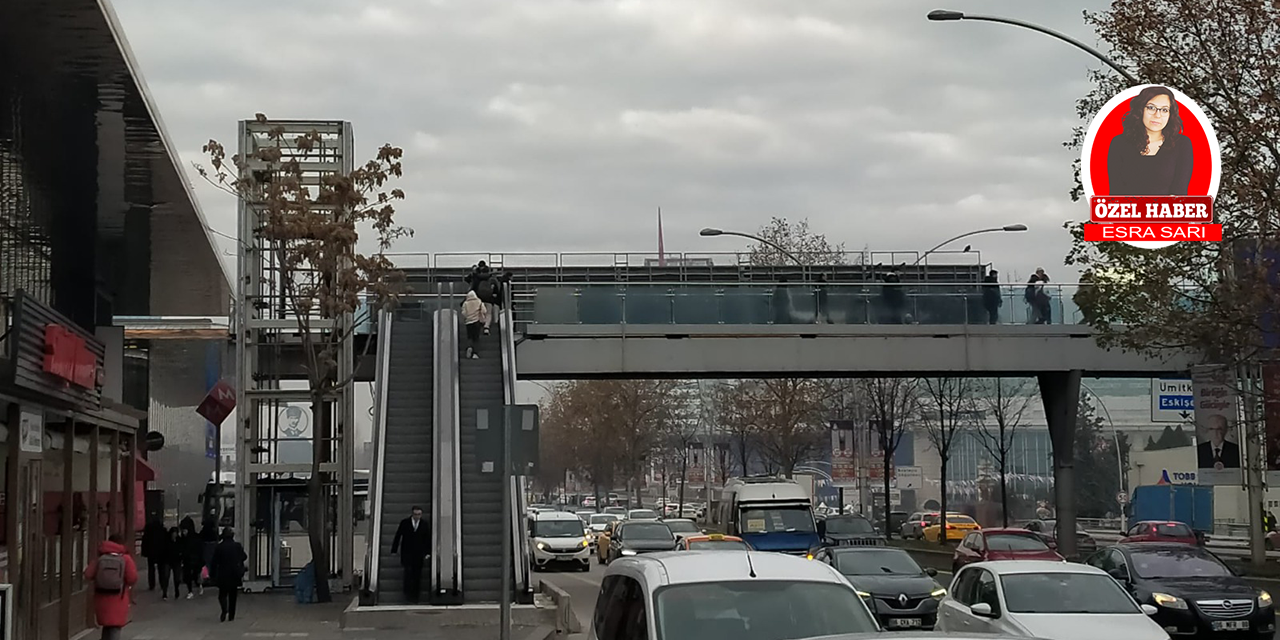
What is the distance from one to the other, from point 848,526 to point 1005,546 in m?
10.4

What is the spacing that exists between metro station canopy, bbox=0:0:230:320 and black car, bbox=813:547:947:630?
36.7 feet

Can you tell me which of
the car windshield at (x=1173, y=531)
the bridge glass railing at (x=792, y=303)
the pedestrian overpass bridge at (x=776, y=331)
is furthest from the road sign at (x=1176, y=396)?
the bridge glass railing at (x=792, y=303)

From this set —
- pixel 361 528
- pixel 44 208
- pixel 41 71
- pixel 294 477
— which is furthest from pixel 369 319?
pixel 361 528

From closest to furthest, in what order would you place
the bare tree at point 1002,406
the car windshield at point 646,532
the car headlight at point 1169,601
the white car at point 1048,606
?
the white car at point 1048,606, the car headlight at point 1169,601, the car windshield at point 646,532, the bare tree at point 1002,406

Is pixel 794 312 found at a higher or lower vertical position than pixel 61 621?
Answer: higher

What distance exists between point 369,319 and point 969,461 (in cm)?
9570

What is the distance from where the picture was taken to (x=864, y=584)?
2183 cm

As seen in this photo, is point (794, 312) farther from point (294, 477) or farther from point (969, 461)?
point (969, 461)

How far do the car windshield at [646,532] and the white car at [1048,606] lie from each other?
21.7 metres

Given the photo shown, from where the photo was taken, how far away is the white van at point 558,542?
43156 millimetres

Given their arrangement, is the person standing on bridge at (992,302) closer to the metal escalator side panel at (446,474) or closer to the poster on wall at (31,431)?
the metal escalator side panel at (446,474)

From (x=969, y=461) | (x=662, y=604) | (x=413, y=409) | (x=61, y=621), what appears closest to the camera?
(x=662, y=604)

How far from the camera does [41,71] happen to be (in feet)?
45.2

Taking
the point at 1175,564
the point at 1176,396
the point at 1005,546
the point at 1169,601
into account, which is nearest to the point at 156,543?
the point at 1005,546
